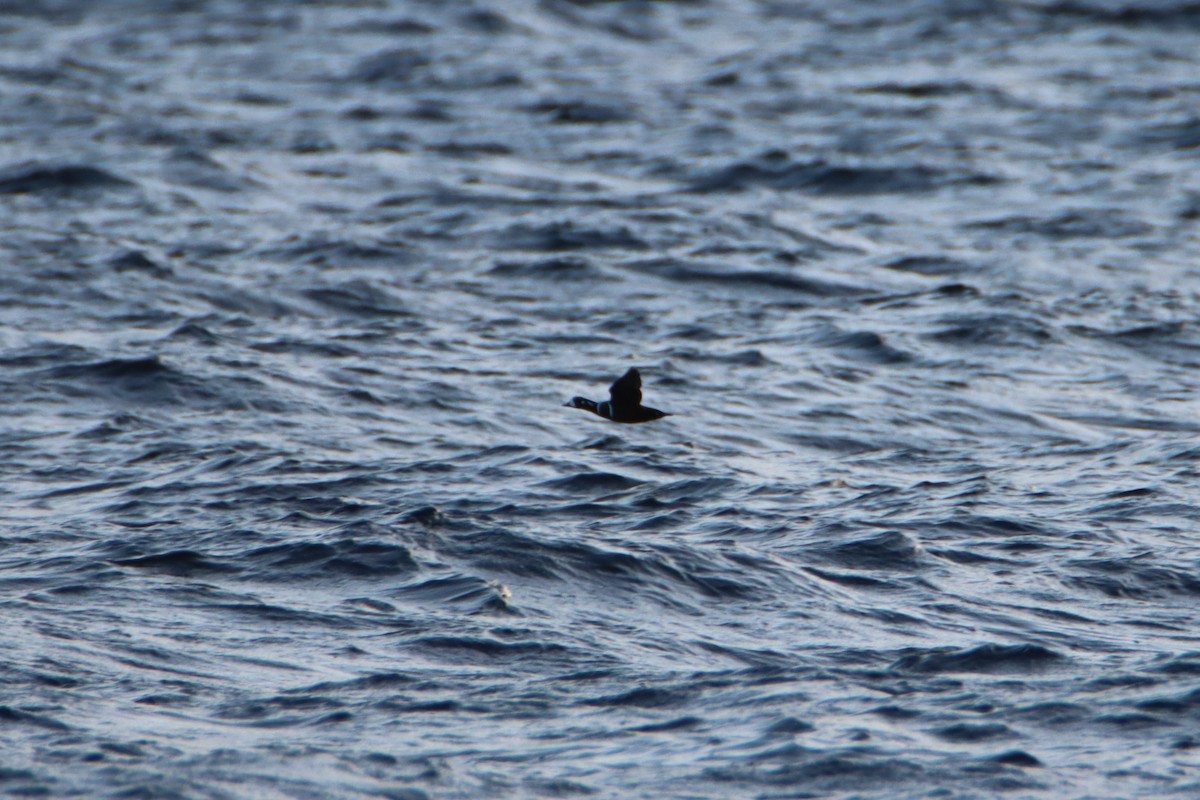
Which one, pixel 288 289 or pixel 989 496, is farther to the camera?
pixel 288 289

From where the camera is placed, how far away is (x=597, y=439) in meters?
11.8

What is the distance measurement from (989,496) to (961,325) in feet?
14.2

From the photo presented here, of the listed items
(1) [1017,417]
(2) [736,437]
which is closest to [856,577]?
(2) [736,437]

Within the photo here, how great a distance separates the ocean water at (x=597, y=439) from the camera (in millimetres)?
7203

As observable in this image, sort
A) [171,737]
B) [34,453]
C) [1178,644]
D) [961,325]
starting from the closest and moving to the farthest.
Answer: [171,737] → [1178,644] → [34,453] → [961,325]

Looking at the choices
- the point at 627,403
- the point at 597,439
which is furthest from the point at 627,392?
the point at 597,439

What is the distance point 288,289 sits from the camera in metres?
15.2

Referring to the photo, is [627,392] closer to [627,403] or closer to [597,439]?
[627,403]

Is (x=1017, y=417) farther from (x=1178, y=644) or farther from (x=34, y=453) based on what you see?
(x=34, y=453)

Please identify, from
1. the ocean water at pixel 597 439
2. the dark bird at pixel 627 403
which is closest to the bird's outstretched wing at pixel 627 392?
the dark bird at pixel 627 403

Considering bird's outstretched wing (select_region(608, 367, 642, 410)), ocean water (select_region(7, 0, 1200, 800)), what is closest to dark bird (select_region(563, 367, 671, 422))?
bird's outstretched wing (select_region(608, 367, 642, 410))

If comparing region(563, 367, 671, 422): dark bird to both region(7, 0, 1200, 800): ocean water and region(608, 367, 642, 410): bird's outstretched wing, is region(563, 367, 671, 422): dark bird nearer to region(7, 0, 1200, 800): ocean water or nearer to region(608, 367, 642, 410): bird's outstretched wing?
region(608, 367, 642, 410): bird's outstretched wing

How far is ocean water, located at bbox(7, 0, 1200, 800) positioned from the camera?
284 inches

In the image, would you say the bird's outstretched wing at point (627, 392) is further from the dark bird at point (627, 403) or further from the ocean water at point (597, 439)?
the ocean water at point (597, 439)
